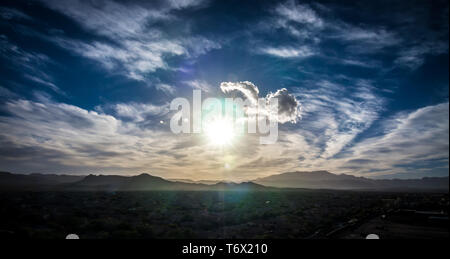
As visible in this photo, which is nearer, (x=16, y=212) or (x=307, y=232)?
(x=307, y=232)

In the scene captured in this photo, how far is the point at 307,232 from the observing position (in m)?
14.3

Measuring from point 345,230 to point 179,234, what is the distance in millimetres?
10561

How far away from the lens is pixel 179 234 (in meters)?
13.0
